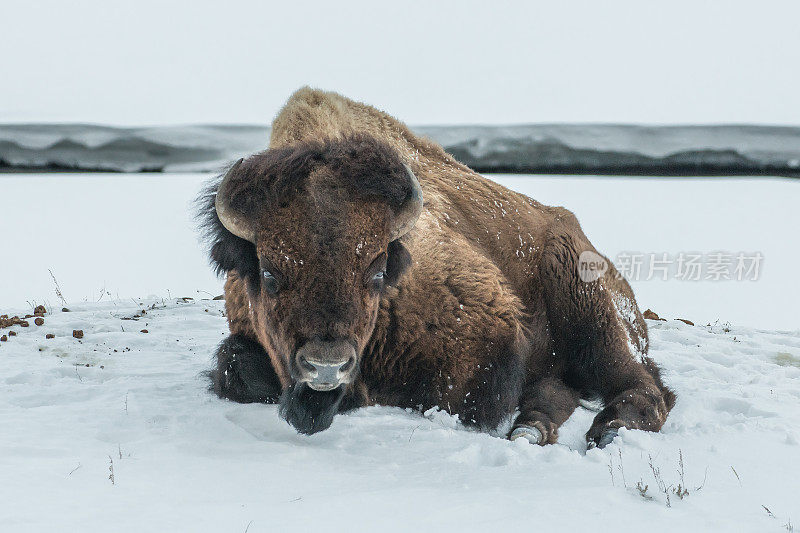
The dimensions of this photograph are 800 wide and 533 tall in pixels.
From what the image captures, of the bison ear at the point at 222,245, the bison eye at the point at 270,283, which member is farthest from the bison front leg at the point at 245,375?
the bison eye at the point at 270,283

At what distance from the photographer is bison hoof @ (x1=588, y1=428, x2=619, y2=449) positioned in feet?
12.1

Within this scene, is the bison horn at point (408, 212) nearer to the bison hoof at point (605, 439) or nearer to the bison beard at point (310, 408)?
the bison beard at point (310, 408)

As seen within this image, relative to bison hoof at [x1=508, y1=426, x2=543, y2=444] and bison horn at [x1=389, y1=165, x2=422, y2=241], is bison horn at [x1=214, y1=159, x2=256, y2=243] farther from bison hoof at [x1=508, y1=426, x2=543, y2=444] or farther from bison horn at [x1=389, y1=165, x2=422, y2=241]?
bison hoof at [x1=508, y1=426, x2=543, y2=444]

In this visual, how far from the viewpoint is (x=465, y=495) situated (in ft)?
8.62

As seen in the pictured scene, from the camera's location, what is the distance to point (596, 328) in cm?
462

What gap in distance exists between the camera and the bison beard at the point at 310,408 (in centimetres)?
323

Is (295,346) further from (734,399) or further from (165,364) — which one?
(734,399)

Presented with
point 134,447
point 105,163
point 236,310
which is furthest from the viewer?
point 105,163

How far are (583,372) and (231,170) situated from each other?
2574 mm

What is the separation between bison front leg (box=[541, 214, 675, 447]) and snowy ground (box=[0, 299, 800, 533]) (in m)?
0.28

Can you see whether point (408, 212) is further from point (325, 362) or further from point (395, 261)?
point (325, 362)

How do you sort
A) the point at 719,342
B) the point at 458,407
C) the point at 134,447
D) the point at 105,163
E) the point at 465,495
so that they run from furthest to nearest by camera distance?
the point at 105,163 < the point at 719,342 < the point at 458,407 < the point at 134,447 < the point at 465,495

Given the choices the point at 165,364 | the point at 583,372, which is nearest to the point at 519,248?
the point at 583,372

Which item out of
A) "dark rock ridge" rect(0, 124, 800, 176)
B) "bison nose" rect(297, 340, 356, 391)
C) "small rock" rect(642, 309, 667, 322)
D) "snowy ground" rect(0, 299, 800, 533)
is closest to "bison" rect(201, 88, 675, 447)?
"bison nose" rect(297, 340, 356, 391)
